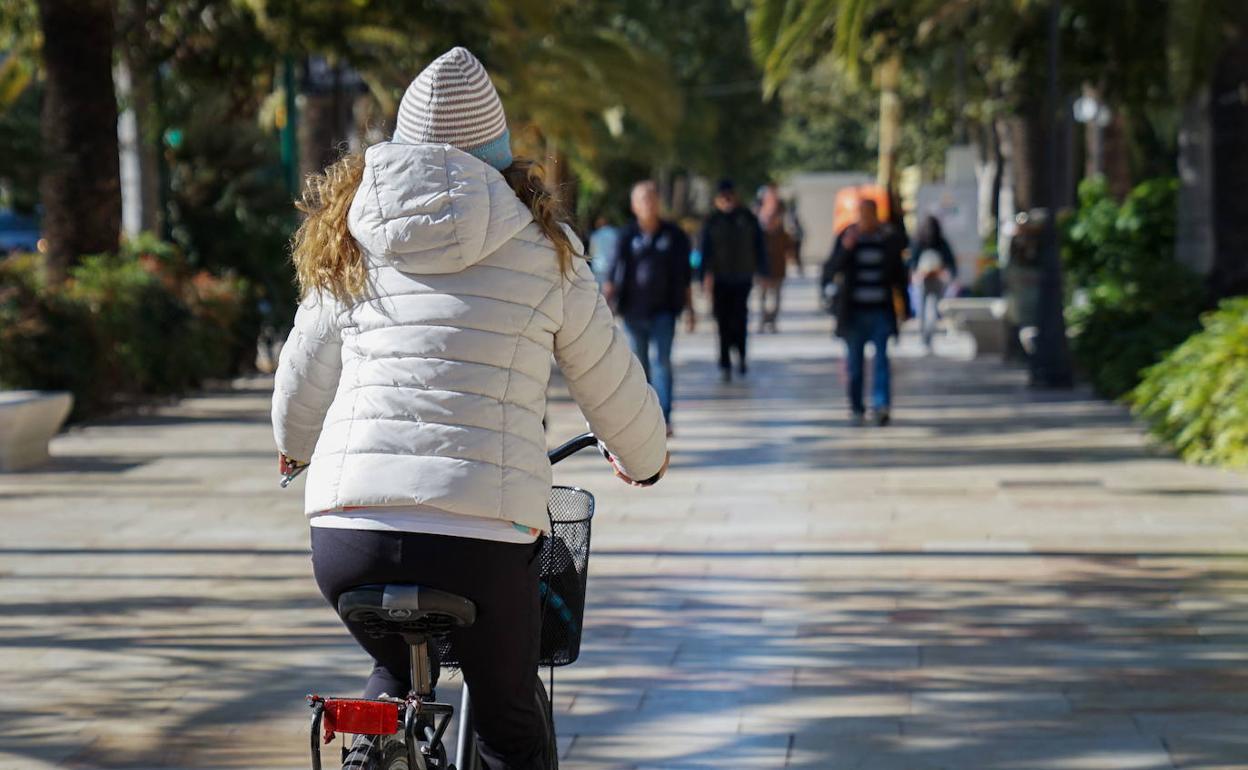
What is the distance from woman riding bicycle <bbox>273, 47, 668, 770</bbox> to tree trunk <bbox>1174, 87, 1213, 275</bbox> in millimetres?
13043

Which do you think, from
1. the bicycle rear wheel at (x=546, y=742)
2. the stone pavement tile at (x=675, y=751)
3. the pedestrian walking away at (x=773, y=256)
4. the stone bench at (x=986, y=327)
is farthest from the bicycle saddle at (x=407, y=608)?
the pedestrian walking away at (x=773, y=256)

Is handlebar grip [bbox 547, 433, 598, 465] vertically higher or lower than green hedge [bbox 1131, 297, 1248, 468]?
higher

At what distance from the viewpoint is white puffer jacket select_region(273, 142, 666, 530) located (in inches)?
128

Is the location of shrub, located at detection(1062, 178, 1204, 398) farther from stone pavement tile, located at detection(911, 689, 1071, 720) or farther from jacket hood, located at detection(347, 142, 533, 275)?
jacket hood, located at detection(347, 142, 533, 275)

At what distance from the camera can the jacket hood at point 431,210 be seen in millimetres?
3270

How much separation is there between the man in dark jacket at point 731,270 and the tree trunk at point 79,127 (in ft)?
17.9

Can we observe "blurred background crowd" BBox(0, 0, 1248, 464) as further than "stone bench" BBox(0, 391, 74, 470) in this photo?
Yes

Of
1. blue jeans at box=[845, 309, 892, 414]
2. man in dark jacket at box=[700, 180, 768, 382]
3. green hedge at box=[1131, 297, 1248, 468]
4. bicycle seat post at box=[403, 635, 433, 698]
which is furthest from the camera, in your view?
man in dark jacket at box=[700, 180, 768, 382]

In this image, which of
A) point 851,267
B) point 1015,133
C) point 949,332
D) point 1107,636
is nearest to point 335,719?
point 1107,636

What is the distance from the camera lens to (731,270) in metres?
18.2

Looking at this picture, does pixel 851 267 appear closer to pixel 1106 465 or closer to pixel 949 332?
pixel 1106 465

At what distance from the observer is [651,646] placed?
22.5ft

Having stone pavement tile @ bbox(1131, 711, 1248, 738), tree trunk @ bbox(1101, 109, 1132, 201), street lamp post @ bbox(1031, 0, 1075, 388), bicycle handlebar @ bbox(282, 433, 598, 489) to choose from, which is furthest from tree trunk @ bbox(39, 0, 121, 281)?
tree trunk @ bbox(1101, 109, 1132, 201)

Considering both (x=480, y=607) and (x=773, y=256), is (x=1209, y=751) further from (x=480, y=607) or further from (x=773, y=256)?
(x=773, y=256)
